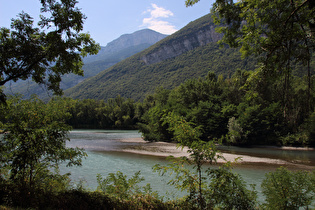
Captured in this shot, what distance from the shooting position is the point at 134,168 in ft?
64.4

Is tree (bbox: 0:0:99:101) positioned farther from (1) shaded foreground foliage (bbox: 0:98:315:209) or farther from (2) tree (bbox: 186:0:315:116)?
(2) tree (bbox: 186:0:315:116)

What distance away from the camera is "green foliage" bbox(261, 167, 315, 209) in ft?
17.2

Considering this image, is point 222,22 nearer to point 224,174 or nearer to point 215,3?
point 215,3

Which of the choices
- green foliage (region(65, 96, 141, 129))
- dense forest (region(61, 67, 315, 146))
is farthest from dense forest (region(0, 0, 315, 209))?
green foliage (region(65, 96, 141, 129))

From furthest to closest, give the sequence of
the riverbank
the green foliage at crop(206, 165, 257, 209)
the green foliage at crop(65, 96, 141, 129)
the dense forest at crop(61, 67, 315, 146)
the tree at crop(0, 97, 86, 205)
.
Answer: the green foliage at crop(65, 96, 141, 129) → the dense forest at crop(61, 67, 315, 146) → the riverbank → the tree at crop(0, 97, 86, 205) → the green foliage at crop(206, 165, 257, 209)

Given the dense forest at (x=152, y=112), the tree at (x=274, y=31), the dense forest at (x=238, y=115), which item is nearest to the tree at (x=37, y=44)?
the dense forest at (x=152, y=112)

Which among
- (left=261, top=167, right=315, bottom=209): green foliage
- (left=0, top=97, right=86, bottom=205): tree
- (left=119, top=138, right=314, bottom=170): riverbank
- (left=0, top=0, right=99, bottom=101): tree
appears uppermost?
(left=0, top=0, right=99, bottom=101): tree

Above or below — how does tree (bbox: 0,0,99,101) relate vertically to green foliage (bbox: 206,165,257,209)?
above

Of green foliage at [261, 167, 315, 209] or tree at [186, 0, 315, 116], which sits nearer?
tree at [186, 0, 315, 116]

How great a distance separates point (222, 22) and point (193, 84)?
174 feet

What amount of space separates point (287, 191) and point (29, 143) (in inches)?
261

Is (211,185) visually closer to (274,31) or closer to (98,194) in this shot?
(98,194)

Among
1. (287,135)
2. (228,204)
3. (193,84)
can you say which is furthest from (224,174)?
(193,84)

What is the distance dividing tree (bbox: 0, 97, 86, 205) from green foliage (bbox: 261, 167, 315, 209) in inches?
207
